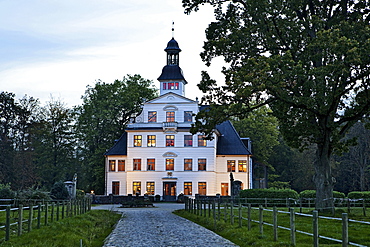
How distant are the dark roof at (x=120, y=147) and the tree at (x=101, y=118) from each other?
149 inches

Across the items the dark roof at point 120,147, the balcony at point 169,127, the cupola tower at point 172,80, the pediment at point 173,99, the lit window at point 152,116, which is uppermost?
the cupola tower at point 172,80

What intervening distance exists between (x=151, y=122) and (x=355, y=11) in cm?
3670

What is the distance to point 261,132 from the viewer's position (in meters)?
64.4

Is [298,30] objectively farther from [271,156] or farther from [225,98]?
[271,156]

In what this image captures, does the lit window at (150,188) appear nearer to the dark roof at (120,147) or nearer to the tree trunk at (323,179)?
the dark roof at (120,147)

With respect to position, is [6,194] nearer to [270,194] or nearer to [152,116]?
[270,194]

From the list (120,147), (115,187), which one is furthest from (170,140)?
(115,187)

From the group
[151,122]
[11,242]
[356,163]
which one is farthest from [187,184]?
[11,242]

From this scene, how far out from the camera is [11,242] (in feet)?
38.3

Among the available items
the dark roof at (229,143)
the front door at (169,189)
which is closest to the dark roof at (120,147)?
the front door at (169,189)

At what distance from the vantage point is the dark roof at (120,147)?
194ft

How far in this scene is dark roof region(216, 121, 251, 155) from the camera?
58119mm

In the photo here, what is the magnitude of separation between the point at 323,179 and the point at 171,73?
130 feet

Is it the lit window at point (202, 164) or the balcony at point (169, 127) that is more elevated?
the balcony at point (169, 127)
